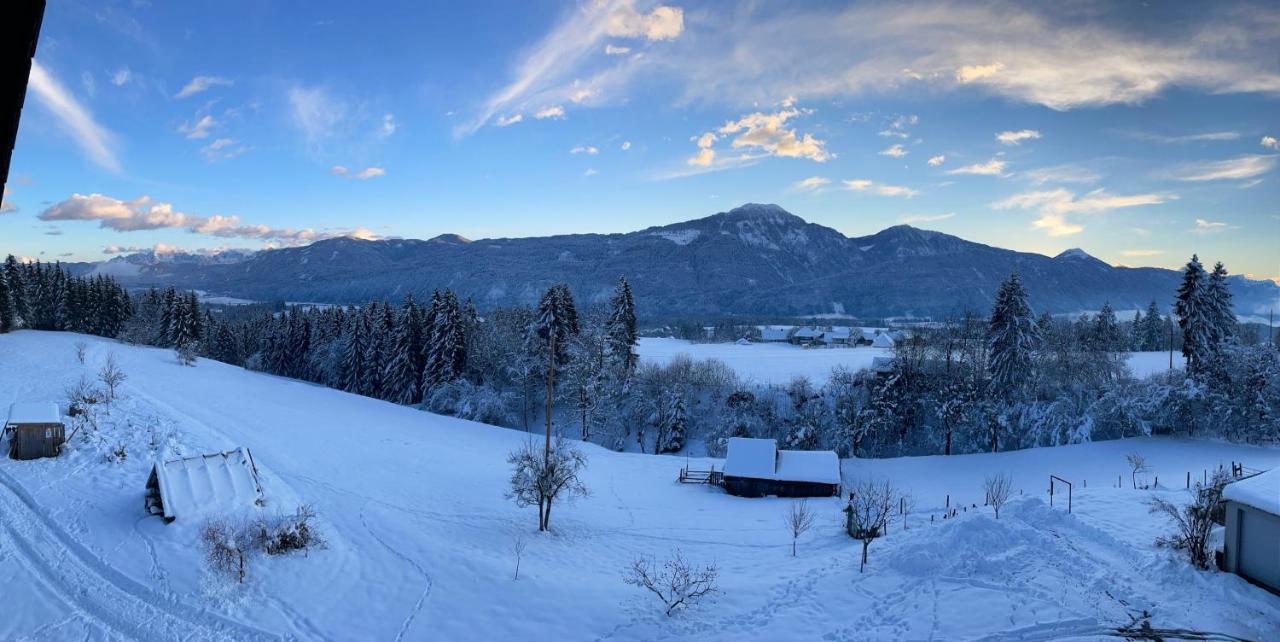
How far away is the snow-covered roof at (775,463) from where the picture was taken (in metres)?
42.2

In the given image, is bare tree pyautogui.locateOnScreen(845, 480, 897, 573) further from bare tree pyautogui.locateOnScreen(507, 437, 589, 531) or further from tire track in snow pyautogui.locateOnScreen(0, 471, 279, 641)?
tire track in snow pyautogui.locateOnScreen(0, 471, 279, 641)

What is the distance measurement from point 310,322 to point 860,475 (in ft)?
244

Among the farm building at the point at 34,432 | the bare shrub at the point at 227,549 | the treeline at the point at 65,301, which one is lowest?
the bare shrub at the point at 227,549

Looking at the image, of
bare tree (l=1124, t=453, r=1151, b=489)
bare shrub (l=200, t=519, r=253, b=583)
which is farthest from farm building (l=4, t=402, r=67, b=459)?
bare tree (l=1124, t=453, r=1151, b=489)

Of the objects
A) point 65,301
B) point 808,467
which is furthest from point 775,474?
point 65,301

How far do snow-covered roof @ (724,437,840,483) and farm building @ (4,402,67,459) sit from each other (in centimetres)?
3603

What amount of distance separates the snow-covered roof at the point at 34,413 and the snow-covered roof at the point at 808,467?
128ft

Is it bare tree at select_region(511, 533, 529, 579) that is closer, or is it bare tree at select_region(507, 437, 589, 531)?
bare tree at select_region(511, 533, 529, 579)

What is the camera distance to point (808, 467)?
43.1 metres

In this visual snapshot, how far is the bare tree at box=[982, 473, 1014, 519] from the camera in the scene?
26.0 metres

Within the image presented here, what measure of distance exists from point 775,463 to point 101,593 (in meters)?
35.9

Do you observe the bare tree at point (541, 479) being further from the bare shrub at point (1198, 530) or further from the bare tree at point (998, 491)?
the bare shrub at point (1198, 530)

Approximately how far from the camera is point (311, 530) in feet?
73.4

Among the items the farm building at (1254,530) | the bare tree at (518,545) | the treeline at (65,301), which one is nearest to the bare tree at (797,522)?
the bare tree at (518,545)
